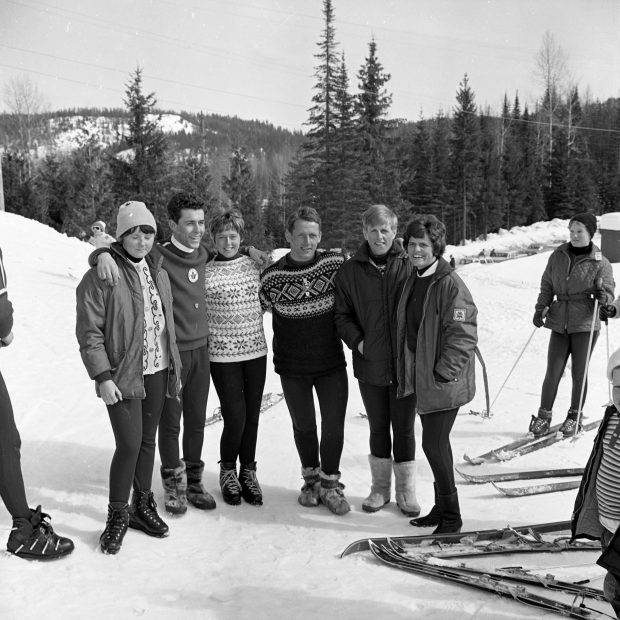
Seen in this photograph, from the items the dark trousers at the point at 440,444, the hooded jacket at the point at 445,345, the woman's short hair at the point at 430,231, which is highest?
the woman's short hair at the point at 430,231

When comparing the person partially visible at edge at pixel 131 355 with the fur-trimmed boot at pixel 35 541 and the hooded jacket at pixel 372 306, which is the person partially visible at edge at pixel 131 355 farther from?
the hooded jacket at pixel 372 306

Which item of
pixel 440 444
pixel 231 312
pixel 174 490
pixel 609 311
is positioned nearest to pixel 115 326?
pixel 231 312

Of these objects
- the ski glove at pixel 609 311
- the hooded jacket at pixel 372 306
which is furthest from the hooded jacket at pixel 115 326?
the ski glove at pixel 609 311

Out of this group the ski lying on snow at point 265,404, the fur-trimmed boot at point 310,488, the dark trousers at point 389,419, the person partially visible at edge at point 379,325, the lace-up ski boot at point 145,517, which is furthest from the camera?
the ski lying on snow at point 265,404

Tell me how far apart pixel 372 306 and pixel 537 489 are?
163cm

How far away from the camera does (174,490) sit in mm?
3705

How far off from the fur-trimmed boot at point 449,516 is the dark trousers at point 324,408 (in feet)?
2.32

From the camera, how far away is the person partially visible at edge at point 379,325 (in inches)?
137

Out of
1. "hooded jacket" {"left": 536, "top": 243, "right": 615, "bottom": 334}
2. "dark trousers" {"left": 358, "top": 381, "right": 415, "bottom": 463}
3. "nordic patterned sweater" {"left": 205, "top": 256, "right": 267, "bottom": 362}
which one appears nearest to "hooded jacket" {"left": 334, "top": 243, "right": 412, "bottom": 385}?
"dark trousers" {"left": 358, "top": 381, "right": 415, "bottom": 463}

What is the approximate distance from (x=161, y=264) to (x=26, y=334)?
525 cm

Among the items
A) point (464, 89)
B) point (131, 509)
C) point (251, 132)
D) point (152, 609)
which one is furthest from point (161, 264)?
point (251, 132)

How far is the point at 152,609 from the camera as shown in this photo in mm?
2680

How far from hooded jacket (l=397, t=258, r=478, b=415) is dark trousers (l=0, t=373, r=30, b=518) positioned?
2028 mm

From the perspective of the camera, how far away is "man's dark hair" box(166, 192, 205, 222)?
351cm
